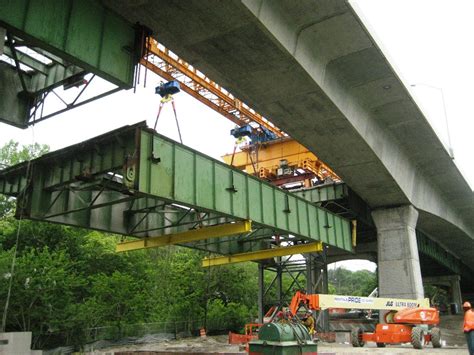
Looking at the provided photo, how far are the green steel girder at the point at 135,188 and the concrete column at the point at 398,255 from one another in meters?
6.17

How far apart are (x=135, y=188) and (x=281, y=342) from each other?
5677mm

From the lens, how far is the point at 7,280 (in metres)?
22.6

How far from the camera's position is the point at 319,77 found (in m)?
14.3

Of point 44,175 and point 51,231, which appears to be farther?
point 51,231

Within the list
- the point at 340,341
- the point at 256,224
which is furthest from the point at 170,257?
the point at 256,224

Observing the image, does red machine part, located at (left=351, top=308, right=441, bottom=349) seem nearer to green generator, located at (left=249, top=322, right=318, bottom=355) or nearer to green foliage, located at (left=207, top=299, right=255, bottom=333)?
green generator, located at (left=249, top=322, right=318, bottom=355)

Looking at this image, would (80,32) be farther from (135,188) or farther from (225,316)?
Answer: (225,316)

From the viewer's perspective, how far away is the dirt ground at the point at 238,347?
18.1 metres

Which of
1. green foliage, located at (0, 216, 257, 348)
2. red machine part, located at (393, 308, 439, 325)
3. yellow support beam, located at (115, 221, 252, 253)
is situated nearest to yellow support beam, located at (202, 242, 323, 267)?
red machine part, located at (393, 308, 439, 325)

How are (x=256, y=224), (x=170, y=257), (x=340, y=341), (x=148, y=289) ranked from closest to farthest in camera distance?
1. (x=256, y=224)
2. (x=340, y=341)
3. (x=148, y=289)
4. (x=170, y=257)

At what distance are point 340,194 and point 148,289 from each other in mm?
18559

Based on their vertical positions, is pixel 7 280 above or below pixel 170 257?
below

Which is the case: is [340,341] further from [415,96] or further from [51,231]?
[51,231]

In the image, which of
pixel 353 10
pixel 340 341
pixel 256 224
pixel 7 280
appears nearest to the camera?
pixel 353 10
